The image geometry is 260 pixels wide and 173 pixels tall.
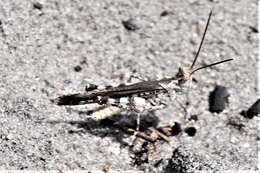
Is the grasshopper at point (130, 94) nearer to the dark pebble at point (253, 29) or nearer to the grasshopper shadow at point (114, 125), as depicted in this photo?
the grasshopper shadow at point (114, 125)

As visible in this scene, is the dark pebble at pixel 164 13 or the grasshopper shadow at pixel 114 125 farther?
the dark pebble at pixel 164 13

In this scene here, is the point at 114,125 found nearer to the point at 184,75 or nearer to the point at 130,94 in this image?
the point at 130,94

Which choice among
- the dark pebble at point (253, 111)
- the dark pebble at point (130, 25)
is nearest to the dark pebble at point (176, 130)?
the dark pebble at point (253, 111)

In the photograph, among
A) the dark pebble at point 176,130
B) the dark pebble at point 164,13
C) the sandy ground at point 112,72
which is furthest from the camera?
the dark pebble at point 164,13

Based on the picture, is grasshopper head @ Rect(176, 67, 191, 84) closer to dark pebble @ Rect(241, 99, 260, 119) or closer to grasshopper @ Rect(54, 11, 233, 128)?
grasshopper @ Rect(54, 11, 233, 128)

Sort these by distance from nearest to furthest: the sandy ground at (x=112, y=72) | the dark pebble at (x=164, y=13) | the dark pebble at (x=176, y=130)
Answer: the sandy ground at (x=112, y=72)
the dark pebble at (x=176, y=130)
the dark pebble at (x=164, y=13)

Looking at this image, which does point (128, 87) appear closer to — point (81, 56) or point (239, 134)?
point (81, 56)
